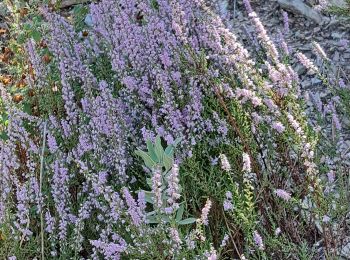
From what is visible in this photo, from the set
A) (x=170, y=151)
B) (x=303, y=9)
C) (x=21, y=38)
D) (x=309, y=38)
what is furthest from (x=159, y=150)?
(x=303, y=9)

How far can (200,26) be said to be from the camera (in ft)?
9.48

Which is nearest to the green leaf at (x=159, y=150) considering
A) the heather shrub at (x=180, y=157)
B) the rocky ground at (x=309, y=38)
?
the heather shrub at (x=180, y=157)

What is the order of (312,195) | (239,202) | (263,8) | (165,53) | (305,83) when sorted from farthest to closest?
(263,8) < (305,83) < (165,53) < (312,195) < (239,202)

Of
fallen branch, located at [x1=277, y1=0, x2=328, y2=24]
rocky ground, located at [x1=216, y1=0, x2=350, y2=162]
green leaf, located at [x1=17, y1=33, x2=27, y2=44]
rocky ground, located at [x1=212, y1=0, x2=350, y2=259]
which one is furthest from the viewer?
fallen branch, located at [x1=277, y1=0, x2=328, y2=24]

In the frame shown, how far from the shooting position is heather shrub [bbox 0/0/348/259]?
2.28m

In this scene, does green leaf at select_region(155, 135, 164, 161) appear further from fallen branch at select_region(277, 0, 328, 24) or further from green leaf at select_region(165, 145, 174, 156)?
fallen branch at select_region(277, 0, 328, 24)

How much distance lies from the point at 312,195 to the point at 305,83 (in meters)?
1.29

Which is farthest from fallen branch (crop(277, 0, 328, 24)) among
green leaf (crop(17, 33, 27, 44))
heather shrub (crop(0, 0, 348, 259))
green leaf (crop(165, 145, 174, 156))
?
green leaf (crop(165, 145, 174, 156))

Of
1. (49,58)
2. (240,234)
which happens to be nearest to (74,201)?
(240,234)

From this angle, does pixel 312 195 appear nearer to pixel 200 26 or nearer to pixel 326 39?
pixel 200 26

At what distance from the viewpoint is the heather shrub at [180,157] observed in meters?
2.28

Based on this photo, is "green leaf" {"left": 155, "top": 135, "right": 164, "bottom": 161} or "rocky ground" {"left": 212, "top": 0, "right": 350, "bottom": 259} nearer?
"green leaf" {"left": 155, "top": 135, "right": 164, "bottom": 161}

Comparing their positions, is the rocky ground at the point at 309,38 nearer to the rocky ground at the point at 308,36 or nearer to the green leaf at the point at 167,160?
the rocky ground at the point at 308,36

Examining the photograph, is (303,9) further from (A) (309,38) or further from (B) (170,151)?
(B) (170,151)
